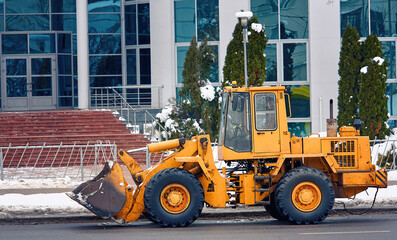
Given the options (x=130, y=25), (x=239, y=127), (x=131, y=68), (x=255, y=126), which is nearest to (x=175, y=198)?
(x=239, y=127)

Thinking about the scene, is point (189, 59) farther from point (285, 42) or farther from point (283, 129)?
point (283, 129)

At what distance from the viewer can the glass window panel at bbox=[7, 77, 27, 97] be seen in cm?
3019

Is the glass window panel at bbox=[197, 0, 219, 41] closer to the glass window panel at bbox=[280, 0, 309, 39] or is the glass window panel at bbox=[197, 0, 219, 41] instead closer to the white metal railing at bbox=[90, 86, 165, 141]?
the glass window panel at bbox=[280, 0, 309, 39]

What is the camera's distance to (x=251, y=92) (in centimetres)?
1195

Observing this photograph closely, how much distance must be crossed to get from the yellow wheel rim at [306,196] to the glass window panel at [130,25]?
18936mm

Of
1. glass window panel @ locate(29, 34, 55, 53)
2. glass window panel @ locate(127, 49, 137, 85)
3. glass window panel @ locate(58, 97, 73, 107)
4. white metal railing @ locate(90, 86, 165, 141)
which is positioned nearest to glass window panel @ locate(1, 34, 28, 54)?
glass window panel @ locate(29, 34, 55, 53)

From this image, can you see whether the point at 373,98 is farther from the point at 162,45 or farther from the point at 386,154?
the point at 162,45

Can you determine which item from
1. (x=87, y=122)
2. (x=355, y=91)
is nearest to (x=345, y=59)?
(x=355, y=91)

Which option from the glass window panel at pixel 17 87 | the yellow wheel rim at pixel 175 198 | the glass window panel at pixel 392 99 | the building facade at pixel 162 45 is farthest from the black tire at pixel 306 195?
the glass window panel at pixel 17 87

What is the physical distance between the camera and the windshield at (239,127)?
1191 centimetres

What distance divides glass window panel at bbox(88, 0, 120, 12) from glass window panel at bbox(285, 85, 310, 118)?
925 cm

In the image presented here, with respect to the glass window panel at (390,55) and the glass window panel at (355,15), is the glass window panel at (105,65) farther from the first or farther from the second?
the glass window panel at (390,55)

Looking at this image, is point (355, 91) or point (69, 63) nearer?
point (355, 91)

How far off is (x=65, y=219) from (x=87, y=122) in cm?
1181
